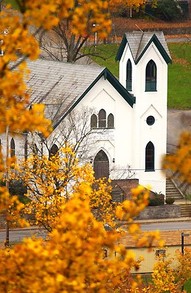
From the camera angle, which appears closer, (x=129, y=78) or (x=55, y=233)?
(x=55, y=233)

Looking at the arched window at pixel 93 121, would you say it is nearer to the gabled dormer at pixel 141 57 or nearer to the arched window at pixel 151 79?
the gabled dormer at pixel 141 57

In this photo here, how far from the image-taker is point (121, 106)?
181 ft

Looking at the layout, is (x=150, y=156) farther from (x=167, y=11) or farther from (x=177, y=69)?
(x=167, y=11)

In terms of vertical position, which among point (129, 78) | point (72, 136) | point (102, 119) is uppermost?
point (129, 78)

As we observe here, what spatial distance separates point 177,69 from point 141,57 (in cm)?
2906

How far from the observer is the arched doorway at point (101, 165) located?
53766mm

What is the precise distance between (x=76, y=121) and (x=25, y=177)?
12.6 metres

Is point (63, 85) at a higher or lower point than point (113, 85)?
higher

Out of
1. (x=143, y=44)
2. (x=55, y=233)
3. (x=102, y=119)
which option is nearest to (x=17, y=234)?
(x=102, y=119)

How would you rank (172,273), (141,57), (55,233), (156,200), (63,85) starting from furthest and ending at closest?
1. (63,85)
2. (141,57)
3. (156,200)
4. (172,273)
5. (55,233)

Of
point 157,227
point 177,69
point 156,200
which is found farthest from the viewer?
point 177,69

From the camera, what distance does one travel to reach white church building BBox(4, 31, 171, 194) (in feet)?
175

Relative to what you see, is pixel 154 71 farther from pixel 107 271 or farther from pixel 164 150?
pixel 107 271

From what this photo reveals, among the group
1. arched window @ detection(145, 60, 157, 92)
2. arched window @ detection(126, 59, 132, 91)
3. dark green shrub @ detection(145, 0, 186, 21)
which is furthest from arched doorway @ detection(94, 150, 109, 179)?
dark green shrub @ detection(145, 0, 186, 21)
